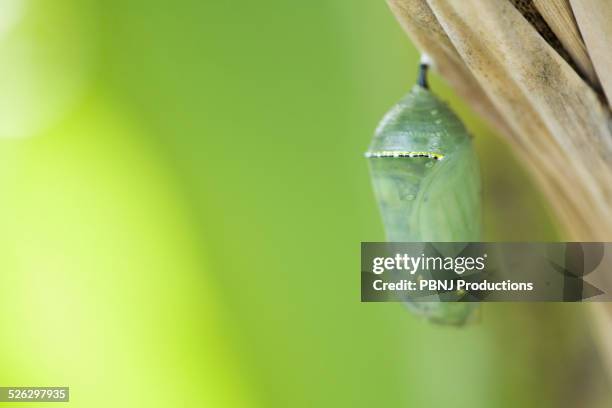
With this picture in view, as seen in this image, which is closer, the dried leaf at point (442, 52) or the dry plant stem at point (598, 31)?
the dry plant stem at point (598, 31)

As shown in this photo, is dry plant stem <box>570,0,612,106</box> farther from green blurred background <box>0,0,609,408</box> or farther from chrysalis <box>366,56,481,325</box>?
green blurred background <box>0,0,609,408</box>

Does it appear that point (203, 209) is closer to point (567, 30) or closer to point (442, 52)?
point (442, 52)

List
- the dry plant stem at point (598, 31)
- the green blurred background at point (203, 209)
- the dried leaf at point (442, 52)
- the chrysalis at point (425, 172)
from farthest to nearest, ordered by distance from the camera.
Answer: the green blurred background at point (203, 209) < the chrysalis at point (425, 172) < the dried leaf at point (442, 52) < the dry plant stem at point (598, 31)

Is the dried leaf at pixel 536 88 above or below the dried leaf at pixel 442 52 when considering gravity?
below

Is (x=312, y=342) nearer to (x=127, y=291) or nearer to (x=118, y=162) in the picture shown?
(x=127, y=291)

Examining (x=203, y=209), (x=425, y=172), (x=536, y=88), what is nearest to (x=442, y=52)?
(x=536, y=88)

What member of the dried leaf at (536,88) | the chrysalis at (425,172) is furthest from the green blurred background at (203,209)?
the dried leaf at (536,88)

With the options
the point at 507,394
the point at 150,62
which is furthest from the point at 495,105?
the point at 150,62

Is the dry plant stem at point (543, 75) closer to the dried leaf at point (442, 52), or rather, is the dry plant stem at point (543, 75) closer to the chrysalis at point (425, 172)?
the dried leaf at point (442, 52)
